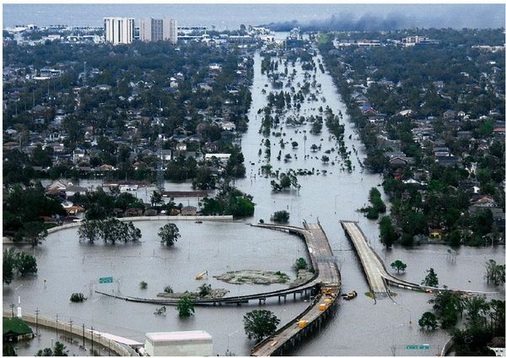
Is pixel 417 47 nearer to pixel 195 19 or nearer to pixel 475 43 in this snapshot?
pixel 475 43

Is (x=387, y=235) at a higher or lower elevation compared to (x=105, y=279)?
higher

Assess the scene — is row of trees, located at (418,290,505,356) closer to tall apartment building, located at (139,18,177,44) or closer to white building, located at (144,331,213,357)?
white building, located at (144,331,213,357)

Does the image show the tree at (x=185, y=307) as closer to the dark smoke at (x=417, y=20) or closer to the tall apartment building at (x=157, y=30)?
the tall apartment building at (x=157, y=30)

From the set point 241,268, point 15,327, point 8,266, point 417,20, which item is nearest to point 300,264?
point 241,268

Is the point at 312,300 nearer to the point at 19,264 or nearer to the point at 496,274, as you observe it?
the point at 496,274

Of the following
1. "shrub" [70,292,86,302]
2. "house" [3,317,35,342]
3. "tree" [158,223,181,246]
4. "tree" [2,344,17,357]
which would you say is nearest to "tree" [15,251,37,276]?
"shrub" [70,292,86,302]

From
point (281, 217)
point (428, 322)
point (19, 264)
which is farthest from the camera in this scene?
point (281, 217)
